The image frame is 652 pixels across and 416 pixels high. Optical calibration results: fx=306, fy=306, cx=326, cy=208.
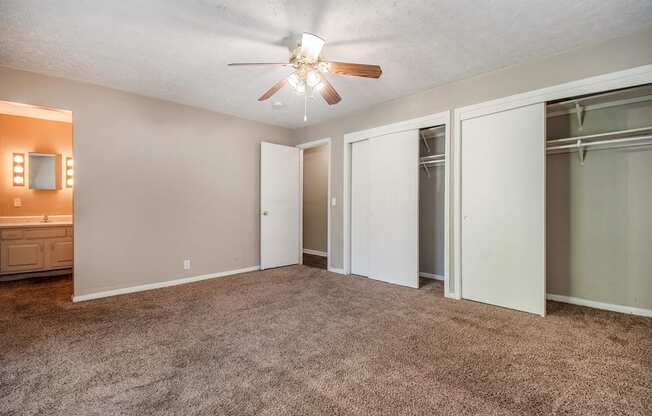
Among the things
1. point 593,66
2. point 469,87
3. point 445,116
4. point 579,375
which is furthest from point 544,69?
point 579,375

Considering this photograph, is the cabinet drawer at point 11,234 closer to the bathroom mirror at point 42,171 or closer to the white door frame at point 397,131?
the bathroom mirror at point 42,171

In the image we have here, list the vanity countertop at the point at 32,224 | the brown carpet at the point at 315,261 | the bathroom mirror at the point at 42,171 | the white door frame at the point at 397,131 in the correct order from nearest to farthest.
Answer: the white door frame at the point at 397,131, the vanity countertop at the point at 32,224, the bathroom mirror at the point at 42,171, the brown carpet at the point at 315,261

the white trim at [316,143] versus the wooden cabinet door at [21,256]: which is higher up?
the white trim at [316,143]

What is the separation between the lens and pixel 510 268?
3.26 m

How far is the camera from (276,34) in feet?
8.39

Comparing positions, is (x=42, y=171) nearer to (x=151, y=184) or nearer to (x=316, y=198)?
(x=151, y=184)

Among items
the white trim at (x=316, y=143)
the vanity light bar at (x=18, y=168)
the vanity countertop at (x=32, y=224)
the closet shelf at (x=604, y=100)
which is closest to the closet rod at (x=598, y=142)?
the closet shelf at (x=604, y=100)

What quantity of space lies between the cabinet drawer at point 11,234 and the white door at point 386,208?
4.88 meters

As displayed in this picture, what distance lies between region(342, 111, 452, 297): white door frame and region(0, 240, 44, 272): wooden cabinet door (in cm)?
458

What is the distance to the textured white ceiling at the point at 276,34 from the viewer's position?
223cm

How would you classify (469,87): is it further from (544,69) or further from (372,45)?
(372,45)

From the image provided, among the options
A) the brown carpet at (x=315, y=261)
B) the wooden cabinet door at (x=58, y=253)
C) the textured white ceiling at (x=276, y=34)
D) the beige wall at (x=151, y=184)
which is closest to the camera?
the textured white ceiling at (x=276, y=34)

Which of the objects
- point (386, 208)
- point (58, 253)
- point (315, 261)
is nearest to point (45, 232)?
point (58, 253)

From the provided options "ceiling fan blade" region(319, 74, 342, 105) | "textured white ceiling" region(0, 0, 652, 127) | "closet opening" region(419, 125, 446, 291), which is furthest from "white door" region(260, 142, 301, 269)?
"ceiling fan blade" region(319, 74, 342, 105)
